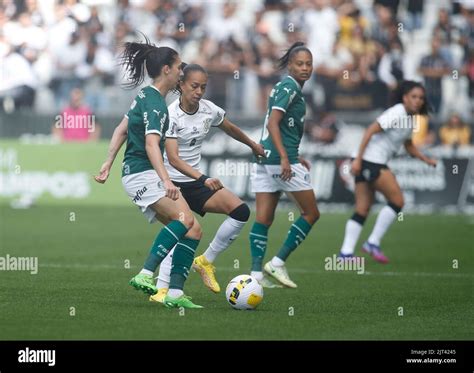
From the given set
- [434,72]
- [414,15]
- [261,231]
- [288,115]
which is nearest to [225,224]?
[261,231]

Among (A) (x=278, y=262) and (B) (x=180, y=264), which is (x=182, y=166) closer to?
(B) (x=180, y=264)

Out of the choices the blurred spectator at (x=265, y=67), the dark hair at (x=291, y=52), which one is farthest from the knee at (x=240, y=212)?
the blurred spectator at (x=265, y=67)

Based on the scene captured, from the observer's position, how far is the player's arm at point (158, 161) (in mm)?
8789

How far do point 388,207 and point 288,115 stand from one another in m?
Answer: 3.57

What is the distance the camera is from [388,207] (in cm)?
1462

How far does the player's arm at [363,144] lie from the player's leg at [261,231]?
252cm

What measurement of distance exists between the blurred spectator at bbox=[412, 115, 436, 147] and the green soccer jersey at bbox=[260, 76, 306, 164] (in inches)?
409

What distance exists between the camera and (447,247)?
630 inches

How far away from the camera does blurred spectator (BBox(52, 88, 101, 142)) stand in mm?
22141

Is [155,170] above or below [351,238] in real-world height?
above

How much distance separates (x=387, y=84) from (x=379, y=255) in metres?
9.56

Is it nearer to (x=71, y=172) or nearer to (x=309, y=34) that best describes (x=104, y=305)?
(x=71, y=172)

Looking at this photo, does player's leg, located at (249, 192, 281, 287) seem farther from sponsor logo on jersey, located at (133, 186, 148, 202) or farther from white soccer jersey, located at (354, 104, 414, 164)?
white soccer jersey, located at (354, 104, 414, 164)
